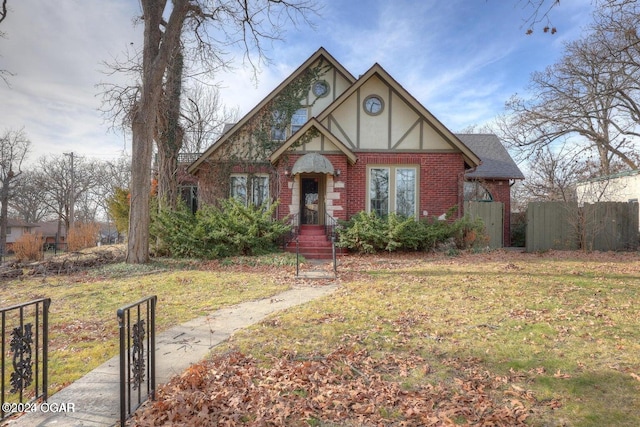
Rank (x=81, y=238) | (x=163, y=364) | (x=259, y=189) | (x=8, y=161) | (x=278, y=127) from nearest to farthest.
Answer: (x=163, y=364) < (x=259, y=189) < (x=278, y=127) < (x=81, y=238) < (x=8, y=161)

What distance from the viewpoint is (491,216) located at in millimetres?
15469

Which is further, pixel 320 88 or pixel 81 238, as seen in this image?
pixel 81 238

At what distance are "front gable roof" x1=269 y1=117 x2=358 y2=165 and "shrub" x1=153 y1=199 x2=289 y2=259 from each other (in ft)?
9.55

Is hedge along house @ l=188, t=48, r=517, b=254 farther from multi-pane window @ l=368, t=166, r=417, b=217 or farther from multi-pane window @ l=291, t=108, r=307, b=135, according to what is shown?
multi-pane window @ l=291, t=108, r=307, b=135

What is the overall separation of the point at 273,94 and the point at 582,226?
44.6 ft

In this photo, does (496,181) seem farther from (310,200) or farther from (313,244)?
(313,244)

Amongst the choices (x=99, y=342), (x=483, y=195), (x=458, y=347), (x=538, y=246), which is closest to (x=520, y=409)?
(x=458, y=347)

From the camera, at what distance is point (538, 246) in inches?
558

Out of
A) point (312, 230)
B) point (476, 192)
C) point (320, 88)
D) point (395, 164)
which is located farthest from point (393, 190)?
point (320, 88)

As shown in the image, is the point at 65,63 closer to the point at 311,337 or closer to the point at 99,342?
the point at 99,342

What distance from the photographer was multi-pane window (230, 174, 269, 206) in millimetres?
15333

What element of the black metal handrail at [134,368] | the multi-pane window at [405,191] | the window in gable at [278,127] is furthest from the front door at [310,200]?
the black metal handrail at [134,368]

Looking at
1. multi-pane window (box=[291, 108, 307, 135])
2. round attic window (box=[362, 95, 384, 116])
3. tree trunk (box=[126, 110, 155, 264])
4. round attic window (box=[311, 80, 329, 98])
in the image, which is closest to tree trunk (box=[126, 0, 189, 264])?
tree trunk (box=[126, 110, 155, 264])

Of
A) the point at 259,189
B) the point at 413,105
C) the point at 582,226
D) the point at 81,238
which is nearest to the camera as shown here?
the point at 582,226
